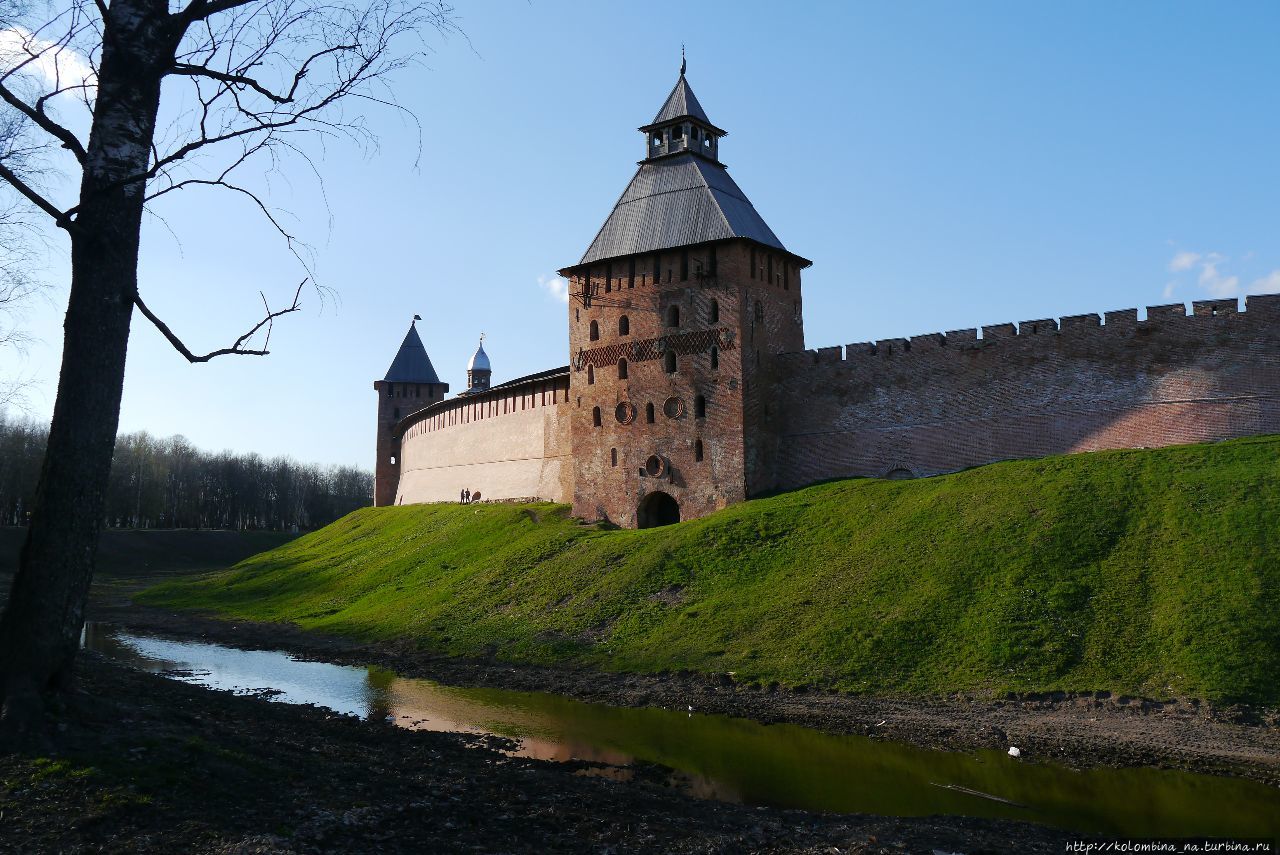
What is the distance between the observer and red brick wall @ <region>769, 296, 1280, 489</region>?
23.9m

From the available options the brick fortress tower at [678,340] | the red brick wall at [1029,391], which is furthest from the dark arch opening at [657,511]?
the red brick wall at [1029,391]

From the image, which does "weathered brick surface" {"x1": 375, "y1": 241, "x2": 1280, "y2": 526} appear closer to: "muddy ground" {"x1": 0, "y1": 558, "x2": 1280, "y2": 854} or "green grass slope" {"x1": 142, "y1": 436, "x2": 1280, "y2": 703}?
"green grass slope" {"x1": 142, "y1": 436, "x2": 1280, "y2": 703}

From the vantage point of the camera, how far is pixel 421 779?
30.6 feet

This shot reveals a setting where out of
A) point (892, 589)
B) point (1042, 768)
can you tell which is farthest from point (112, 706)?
point (892, 589)

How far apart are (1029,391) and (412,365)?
5009cm

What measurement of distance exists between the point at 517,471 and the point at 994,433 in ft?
74.9

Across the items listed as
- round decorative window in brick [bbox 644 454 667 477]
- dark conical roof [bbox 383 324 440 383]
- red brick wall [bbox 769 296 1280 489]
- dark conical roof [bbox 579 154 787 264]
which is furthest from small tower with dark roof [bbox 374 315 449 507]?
red brick wall [bbox 769 296 1280 489]

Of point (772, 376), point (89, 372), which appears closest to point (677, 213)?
point (772, 376)

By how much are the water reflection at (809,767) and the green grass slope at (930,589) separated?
2.97 m

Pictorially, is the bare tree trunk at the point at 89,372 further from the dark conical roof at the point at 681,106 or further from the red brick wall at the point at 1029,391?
the dark conical roof at the point at 681,106

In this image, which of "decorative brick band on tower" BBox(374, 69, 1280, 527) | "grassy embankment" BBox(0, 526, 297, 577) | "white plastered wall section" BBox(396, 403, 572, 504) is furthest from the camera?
"grassy embankment" BBox(0, 526, 297, 577)

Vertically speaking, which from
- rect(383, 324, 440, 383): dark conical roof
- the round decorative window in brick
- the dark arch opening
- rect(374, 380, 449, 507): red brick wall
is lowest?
the dark arch opening

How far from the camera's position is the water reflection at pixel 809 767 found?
36.5ft

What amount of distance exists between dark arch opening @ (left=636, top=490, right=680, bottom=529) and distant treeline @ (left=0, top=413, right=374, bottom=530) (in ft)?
169
